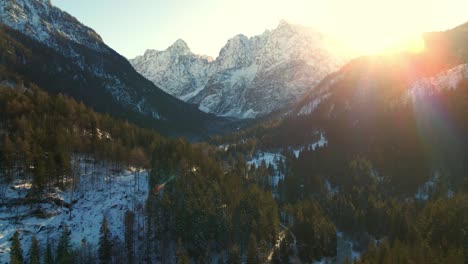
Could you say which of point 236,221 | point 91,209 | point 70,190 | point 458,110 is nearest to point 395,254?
point 236,221

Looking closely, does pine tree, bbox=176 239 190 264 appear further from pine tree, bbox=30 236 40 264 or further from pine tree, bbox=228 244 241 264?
pine tree, bbox=30 236 40 264

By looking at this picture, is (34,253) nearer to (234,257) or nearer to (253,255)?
(234,257)

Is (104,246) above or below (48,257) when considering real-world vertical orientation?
below

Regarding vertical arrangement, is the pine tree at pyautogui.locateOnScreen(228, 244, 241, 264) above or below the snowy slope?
below

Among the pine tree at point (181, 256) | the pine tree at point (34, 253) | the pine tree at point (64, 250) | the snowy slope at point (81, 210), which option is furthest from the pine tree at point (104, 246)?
the pine tree at point (181, 256)

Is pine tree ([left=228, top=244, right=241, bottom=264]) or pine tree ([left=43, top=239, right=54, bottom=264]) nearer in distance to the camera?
pine tree ([left=43, top=239, right=54, bottom=264])

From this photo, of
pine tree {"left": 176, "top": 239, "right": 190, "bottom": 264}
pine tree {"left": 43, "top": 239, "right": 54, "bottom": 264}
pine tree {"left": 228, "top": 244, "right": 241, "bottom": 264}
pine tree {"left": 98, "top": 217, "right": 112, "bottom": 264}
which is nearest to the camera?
pine tree {"left": 43, "top": 239, "right": 54, "bottom": 264}

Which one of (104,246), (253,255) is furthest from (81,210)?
(253,255)

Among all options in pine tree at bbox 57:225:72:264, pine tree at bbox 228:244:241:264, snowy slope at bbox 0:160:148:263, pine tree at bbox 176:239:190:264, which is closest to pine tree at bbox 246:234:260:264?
pine tree at bbox 228:244:241:264

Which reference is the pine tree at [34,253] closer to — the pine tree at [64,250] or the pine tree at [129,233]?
the pine tree at [64,250]
